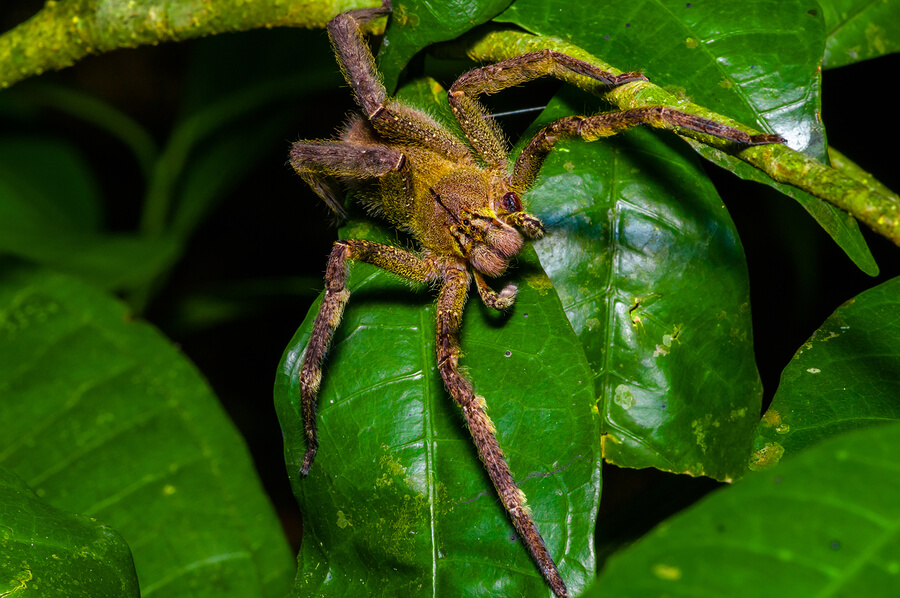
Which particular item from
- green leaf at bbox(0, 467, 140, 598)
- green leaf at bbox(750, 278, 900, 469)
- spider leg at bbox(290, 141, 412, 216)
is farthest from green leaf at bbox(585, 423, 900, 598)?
spider leg at bbox(290, 141, 412, 216)

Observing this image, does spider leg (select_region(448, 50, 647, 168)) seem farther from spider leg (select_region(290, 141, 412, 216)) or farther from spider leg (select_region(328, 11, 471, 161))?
spider leg (select_region(290, 141, 412, 216))

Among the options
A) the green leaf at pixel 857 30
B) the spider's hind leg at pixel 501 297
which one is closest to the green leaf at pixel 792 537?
the spider's hind leg at pixel 501 297

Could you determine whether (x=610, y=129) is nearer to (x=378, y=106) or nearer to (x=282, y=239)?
(x=378, y=106)

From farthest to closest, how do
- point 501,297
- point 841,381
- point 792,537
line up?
1. point 501,297
2. point 841,381
3. point 792,537

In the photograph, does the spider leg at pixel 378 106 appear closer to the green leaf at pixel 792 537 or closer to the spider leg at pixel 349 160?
the spider leg at pixel 349 160

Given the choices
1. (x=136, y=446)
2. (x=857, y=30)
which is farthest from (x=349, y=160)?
(x=857, y=30)

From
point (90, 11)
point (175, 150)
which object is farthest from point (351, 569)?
point (175, 150)

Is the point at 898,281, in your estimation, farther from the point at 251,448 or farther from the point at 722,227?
the point at 251,448

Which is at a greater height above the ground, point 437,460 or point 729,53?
point 729,53
